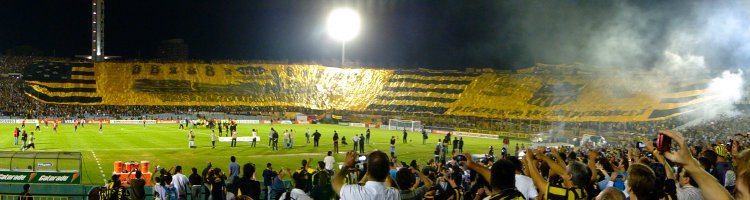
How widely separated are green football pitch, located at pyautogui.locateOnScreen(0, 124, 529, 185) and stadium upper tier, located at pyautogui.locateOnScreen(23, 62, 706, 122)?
77.3 feet

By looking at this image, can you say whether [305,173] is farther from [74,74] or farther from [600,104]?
[74,74]

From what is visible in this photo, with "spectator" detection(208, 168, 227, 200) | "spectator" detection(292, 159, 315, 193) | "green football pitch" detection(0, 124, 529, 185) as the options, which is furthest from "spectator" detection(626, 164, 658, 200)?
"green football pitch" detection(0, 124, 529, 185)

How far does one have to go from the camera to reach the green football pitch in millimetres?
32156

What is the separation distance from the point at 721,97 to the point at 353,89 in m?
52.3

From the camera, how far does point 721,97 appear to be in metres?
59.3

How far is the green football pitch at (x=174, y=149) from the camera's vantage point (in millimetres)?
32156

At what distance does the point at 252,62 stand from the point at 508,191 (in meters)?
103

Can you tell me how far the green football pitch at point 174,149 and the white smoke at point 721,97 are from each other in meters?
19.0

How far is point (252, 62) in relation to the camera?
105688 millimetres

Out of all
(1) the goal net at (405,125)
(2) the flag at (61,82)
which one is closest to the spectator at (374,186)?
(1) the goal net at (405,125)

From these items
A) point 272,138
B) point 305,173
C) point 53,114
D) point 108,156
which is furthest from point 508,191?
point 53,114

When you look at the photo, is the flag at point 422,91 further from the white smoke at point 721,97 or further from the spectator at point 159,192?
the spectator at point 159,192

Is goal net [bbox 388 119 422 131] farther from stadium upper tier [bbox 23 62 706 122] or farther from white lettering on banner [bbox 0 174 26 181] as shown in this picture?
white lettering on banner [bbox 0 174 26 181]

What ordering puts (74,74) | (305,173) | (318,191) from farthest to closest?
(74,74) < (305,173) < (318,191)
